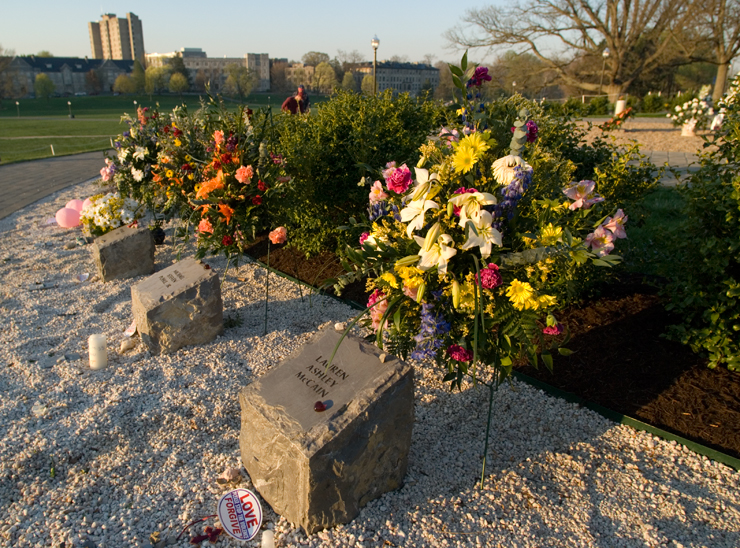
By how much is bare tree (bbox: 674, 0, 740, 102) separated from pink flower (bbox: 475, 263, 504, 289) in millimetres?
26103

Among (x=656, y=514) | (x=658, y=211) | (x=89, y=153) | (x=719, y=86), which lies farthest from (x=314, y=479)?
(x=719, y=86)

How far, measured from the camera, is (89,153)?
1505 cm

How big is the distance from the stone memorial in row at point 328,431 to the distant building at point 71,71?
3315 inches

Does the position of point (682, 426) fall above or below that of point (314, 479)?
below

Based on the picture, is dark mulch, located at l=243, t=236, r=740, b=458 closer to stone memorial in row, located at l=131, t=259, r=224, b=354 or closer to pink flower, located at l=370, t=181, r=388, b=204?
pink flower, located at l=370, t=181, r=388, b=204

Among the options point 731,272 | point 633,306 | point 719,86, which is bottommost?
point 633,306

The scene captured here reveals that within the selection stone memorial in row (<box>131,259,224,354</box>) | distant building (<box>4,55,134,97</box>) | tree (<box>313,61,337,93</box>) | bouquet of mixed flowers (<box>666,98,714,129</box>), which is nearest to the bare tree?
bouquet of mixed flowers (<box>666,98,714,129</box>)

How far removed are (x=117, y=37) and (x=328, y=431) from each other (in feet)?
501

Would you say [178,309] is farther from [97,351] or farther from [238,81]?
[238,81]

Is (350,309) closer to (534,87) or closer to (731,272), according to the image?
(731,272)

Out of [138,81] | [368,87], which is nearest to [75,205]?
[368,87]

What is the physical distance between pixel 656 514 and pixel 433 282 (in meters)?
1.47

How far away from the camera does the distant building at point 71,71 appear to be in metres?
75.2

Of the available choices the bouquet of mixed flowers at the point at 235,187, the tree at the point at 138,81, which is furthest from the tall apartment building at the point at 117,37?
the bouquet of mixed flowers at the point at 235,187
